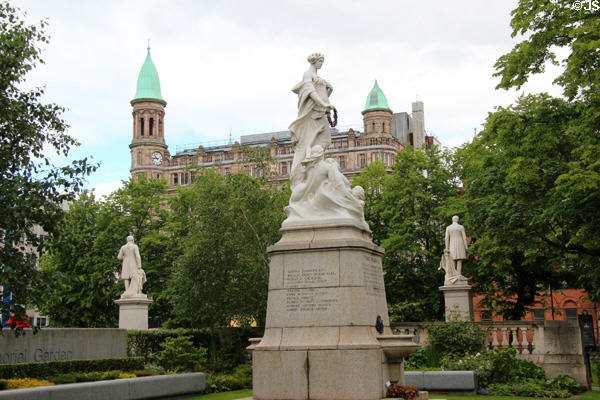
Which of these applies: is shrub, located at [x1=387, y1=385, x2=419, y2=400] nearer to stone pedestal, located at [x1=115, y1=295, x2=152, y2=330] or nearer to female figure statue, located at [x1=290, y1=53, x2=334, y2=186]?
female figure statue, located at [x1=290, y1=53, x2=334, y2=186]

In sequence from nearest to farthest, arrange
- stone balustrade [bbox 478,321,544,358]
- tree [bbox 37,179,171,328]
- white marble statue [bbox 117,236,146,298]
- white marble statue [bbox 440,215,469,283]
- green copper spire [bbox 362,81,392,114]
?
stone balustrade [bbox 478,321,544,358], white marble statue [bbox 440,215,469,283], white marble statue [bbox 117,236,146,298], tree [bbox 37,179,171,328], green copper spire [bbox 362,81,392,114]

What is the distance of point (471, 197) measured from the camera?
34281 mm

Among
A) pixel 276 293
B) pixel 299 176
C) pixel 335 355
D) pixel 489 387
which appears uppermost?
pixel 299 176

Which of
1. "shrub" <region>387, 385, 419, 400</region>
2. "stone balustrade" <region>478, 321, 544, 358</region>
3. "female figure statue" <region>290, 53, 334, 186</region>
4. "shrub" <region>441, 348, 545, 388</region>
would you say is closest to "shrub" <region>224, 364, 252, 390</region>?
"shrub" <region>441, 348, 545, 388</region>

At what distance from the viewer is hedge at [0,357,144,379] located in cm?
1742

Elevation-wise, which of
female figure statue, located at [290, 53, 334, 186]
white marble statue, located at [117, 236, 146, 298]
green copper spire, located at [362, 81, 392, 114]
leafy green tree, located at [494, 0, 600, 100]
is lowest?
white marble statue, located at [117, 236, 146, 298]

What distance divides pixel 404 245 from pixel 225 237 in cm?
1689

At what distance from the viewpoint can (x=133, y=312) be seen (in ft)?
96.6

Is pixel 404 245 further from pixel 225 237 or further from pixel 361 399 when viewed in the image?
pixel 361 399

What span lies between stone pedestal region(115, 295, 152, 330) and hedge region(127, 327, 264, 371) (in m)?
3.16

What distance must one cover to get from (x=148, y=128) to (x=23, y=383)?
91.0 m

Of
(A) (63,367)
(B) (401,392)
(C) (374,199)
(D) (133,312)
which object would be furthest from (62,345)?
(C) (374,199)

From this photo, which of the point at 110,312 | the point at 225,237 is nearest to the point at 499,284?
the point at 225,237

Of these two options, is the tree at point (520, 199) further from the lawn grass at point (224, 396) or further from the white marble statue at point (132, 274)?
the white marble statue at point (132, 274)
